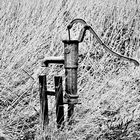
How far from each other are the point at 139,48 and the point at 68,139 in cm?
137

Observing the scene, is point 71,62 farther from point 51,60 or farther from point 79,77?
point 79,77

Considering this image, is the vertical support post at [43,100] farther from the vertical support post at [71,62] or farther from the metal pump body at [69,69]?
the vertical support post at [71,62]

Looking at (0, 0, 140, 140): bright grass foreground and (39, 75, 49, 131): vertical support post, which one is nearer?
(39, 75, 49, 131): vertical support post

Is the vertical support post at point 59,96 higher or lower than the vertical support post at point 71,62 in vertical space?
lower

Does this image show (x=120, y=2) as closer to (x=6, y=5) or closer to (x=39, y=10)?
(x=39, y=10)

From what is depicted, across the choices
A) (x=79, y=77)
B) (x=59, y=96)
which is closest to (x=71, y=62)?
(x=59, y=96)

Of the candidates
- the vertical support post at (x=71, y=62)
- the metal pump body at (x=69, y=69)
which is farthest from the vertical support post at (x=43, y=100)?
the vertical support post at (x=71, y=62)

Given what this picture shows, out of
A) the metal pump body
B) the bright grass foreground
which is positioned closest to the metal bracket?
the metal pump body

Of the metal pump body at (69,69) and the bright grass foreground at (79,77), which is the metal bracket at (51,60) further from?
the bright grass foreground at (79,77)

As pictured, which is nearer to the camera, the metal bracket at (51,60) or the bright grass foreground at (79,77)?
the metal bracket at (51,60)

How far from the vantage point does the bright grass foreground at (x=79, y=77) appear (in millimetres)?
1508

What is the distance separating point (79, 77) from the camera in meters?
2.10

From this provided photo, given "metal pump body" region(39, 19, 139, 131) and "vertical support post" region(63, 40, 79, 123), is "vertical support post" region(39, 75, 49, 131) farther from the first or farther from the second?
"vertical support post" region(63, 40, 79, 123)

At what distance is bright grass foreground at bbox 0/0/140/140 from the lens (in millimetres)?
1508
